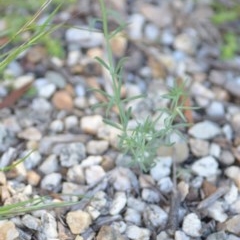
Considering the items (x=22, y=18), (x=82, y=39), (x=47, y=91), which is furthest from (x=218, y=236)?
(x=22, y=18)

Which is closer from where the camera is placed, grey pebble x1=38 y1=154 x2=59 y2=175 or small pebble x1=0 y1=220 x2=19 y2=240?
small pebble x1=0 y1=220 x2=19 y2=240

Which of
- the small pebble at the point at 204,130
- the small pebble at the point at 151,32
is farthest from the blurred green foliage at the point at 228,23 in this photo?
the small pebble at the point at 204,130

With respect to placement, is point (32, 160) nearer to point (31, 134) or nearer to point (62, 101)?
point (31, 134)

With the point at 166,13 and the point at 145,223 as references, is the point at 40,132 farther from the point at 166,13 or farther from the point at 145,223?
the point at 166,13

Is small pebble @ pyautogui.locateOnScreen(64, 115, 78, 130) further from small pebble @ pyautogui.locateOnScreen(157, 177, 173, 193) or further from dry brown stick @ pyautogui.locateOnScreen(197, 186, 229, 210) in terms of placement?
dry brown stick @ pyautogui.locateOnScreen(197, 186, 229, 210)

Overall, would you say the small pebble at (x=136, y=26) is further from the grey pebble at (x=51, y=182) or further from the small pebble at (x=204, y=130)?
the grey pebble at (x=51, y=182)

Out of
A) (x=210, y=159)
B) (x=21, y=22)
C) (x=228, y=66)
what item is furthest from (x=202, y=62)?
(x=21, y=22)

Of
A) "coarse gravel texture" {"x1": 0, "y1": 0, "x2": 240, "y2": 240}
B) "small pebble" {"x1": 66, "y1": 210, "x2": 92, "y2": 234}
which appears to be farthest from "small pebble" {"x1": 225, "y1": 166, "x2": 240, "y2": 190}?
"small pebble" {"x1": 66, "y1": 210, "x2": 92, "y2": 234}
